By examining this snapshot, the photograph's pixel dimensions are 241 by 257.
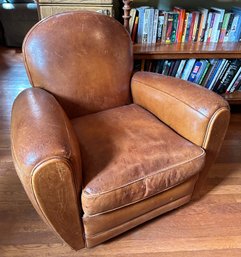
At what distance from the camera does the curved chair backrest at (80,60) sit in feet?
3.74

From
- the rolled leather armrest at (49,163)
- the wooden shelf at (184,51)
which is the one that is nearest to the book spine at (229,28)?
the wooden shelf at (184,51)

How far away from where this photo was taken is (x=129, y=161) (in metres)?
0.93

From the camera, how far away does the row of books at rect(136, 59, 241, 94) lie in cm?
168

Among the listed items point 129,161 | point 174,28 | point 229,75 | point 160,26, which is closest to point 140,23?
point 160,26

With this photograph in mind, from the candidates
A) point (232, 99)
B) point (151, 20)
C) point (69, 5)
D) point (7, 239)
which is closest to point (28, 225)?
point (7, 239)

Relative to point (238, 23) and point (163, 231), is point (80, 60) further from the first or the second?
point (238, 23)

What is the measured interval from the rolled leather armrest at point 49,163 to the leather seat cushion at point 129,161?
0.26ft

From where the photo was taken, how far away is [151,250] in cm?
109

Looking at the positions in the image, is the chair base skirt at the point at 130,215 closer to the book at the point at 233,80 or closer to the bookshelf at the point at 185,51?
the bookshelf at the point at 185,51

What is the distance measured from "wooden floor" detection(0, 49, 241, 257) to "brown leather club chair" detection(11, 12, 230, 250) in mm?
99

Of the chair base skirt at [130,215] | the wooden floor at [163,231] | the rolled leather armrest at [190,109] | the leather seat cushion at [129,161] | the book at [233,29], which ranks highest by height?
the book at [233,29]

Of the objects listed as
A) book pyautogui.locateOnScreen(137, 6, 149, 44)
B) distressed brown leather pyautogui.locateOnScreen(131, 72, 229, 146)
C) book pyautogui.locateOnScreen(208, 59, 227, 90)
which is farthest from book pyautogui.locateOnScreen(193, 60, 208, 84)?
distressed brown leather pyautogui.locateOnScreen(131, 72, 229, 146)

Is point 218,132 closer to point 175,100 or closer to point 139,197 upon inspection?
point 175,100

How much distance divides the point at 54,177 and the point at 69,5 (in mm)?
1129
